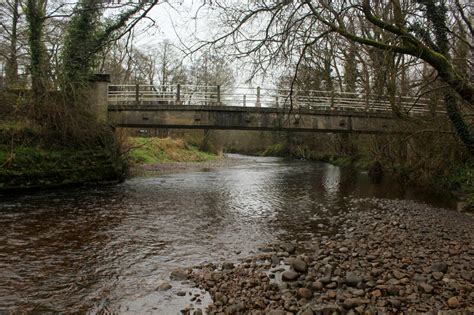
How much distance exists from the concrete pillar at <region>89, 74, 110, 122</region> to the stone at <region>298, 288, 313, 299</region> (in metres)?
16.0

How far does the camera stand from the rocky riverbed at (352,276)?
5035 millimetres

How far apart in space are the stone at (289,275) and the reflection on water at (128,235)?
1.53 m

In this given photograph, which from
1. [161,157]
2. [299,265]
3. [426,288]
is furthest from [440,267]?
[161,157]

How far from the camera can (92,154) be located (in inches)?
680

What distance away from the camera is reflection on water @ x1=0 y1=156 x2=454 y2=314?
564 centimetres

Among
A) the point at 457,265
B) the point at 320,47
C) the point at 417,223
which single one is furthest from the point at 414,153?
the point at 457,265

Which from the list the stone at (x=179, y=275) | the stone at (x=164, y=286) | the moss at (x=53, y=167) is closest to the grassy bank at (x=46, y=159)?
the moss at (x=53, y=167)

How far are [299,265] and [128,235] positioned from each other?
4.66 meters

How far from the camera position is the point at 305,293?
17.9ft

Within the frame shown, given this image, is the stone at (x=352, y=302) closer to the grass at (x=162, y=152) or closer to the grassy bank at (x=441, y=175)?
the grassy bank at (x=441, y=175)

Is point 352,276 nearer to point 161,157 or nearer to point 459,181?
point 459,181

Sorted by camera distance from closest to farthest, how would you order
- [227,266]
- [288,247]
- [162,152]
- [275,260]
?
[227,266]
[275,260]
[288,247]
[162,152]

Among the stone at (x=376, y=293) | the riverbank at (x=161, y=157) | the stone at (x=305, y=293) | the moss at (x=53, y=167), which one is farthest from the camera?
the riverbank at (x=161, y=157)

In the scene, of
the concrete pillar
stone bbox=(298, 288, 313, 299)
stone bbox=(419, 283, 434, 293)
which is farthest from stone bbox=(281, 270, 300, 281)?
the concrete pillar
